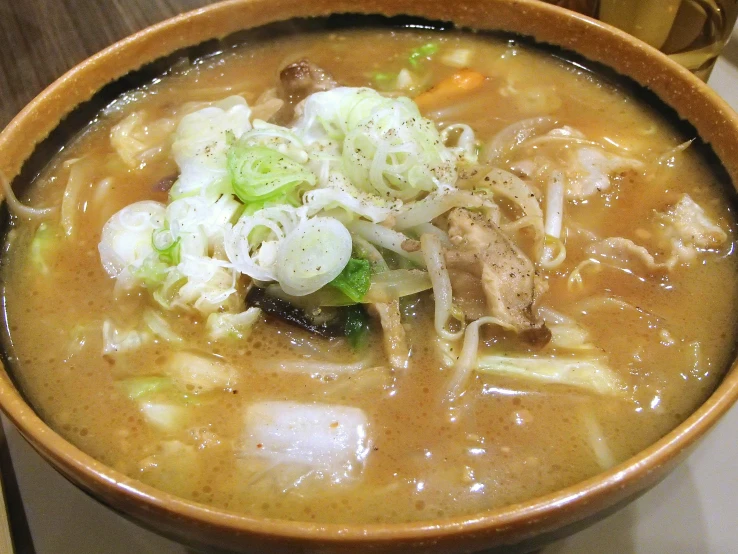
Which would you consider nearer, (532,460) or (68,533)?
(532,460)

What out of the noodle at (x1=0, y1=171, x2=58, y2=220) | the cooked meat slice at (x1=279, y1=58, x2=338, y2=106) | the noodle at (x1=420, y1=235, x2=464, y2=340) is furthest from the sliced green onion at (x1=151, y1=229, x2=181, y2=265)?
the cooked meat slice at (x1=279, y1=58, x2=338, y2=106)

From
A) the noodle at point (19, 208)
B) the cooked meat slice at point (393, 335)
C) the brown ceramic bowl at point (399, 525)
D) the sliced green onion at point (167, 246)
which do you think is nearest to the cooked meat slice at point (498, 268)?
the cooked meat slice at point (393, 335)

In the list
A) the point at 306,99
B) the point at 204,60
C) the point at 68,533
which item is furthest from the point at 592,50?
the point at 68,533

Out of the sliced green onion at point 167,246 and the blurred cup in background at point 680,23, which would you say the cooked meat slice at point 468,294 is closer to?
the sliced green onion at point 167,246

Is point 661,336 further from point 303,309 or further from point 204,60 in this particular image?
point 204,60

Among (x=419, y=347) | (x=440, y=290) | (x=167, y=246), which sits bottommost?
(x=419, y=347)

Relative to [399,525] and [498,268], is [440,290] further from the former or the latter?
[399,525]

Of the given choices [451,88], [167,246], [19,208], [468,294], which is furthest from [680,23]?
[19,208]
